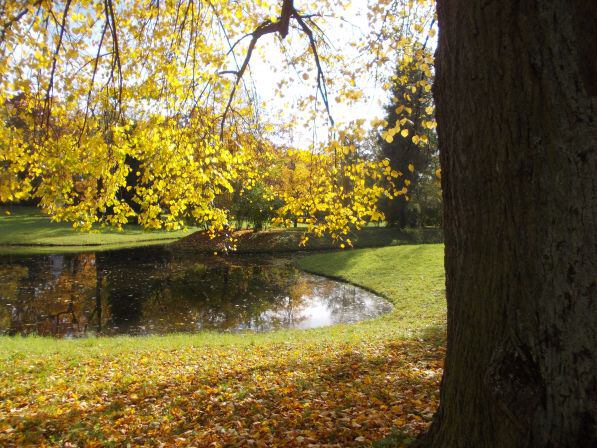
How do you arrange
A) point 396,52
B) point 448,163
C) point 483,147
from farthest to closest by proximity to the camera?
point 396,52 < point 448,163 < point 483,147

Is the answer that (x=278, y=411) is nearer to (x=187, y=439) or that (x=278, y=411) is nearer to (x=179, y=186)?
(x=187, y=439)

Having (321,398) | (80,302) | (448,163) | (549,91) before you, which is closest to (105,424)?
(321,398)

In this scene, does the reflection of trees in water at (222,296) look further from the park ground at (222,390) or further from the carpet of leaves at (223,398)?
the carpet of leaves at (223,398)

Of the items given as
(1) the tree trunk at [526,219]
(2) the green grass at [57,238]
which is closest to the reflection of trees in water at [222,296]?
(2) the green grass at [57,238]

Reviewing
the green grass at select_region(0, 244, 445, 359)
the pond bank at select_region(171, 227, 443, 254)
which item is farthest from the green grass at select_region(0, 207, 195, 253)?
the green grass at select_region(0, 244, 445, 359)

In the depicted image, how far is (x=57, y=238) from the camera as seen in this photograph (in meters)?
34.1

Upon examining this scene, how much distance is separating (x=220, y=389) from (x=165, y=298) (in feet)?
38.6

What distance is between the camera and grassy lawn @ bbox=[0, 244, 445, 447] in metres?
4.34

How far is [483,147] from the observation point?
7.59ft

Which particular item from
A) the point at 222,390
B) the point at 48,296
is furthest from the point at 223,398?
the point at 48,296

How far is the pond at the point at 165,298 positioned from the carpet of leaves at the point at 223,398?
5613mm

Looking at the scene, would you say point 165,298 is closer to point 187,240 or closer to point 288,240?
point 288,240

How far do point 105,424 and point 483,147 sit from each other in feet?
14.8

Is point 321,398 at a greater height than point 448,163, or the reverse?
point 448,163
